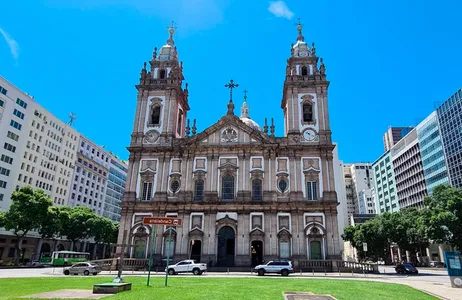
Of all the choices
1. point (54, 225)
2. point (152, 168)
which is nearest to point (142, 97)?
point (152, 168)

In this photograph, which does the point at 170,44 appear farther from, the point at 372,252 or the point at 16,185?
the point at 372,252

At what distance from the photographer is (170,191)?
39.6m

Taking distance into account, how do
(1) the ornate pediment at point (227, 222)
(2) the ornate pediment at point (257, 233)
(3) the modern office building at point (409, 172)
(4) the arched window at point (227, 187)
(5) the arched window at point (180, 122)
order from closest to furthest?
1. (2) the ornate pediment at point (257, 233)
2. (1) the ornate pediment at point (227, 222)
3. (4) the arched window at point (227, 187)
4. (5) the arched window at point (180, 122)
5. (3) the modern office building at point (409, 172)

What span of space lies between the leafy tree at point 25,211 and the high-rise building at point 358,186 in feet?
314

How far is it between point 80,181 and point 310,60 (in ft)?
177

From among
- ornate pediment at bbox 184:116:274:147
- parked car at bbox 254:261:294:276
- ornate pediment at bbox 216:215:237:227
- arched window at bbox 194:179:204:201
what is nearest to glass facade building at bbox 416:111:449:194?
ornate pediment at bbox 184:116:274:147

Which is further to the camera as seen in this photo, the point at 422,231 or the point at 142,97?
the point at 142,97

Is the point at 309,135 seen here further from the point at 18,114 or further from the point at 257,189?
the point at 18,114

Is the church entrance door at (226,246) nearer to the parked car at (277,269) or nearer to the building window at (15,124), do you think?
the parked car at (277,269)

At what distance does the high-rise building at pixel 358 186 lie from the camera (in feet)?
371

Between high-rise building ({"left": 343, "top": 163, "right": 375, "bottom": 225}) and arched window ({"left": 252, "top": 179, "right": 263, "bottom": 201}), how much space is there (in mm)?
83239

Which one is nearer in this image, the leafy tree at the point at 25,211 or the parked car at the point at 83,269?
the parked car at the point at 83,269

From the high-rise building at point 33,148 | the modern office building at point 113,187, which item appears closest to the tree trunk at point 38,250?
the high-rise building at point 33,148

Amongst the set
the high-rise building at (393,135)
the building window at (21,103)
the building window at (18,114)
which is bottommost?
the building window at (18,114)
